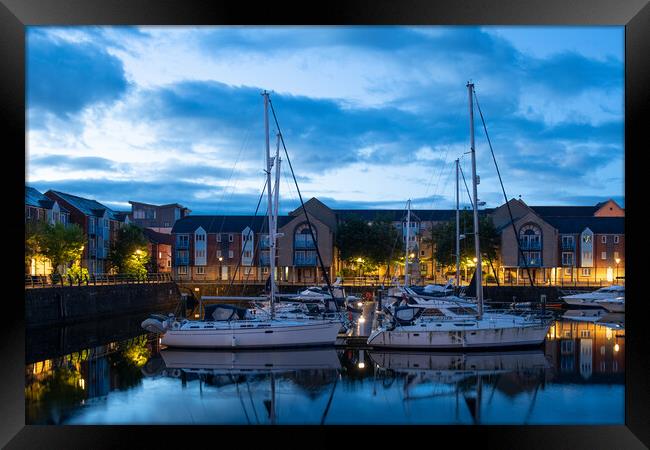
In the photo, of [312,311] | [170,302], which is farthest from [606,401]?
[170,302]

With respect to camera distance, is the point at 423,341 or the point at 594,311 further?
the point at 594,311

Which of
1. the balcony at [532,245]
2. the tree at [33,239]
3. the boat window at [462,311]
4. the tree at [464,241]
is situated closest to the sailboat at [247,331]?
the boat window at [462,311]

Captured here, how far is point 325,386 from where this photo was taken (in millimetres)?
15906

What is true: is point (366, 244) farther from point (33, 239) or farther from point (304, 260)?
point (33, 239)

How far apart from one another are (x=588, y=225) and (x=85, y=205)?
42.7 m

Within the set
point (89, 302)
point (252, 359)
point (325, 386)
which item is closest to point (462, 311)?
point (252, 359)

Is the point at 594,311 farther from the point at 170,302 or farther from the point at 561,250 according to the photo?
Result: the point at 170,302

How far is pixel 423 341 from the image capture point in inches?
854

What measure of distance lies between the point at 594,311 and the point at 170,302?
29.4 metres

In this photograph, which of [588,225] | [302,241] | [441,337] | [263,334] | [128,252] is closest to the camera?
[441,337]

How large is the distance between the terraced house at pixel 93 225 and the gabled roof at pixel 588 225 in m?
37.5

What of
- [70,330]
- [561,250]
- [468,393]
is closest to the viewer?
[468,393]

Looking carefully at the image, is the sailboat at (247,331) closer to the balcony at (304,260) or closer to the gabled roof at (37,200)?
the gabled roof at (37,200)

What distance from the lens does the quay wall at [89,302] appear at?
2881 cm
